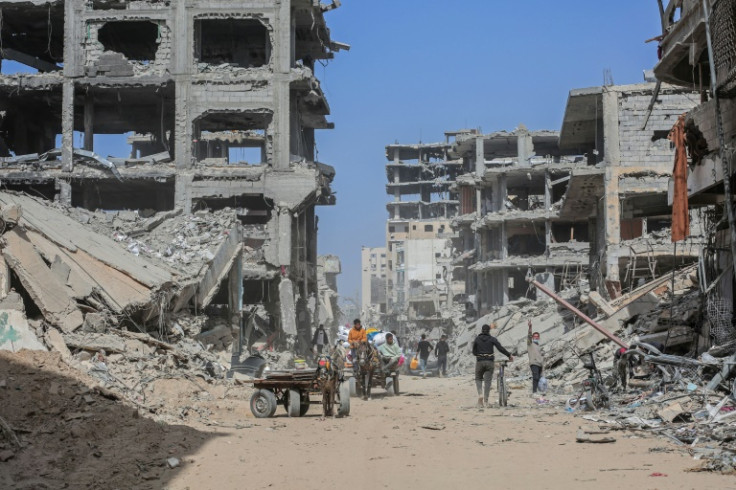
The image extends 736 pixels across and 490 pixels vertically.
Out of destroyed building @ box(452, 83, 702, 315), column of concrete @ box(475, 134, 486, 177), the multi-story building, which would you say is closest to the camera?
destroyed building @ box(452, 83, 702, 315)

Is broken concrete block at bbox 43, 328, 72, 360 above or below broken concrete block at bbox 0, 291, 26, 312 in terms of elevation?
below

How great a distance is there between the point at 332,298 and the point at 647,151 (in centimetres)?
4083

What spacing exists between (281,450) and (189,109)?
32.0 m

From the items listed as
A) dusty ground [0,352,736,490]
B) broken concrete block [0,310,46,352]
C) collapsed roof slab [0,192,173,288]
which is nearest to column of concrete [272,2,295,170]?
collapsed roof slab [0,192,173,288]

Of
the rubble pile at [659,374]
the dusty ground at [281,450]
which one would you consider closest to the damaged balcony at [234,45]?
the rubble pile at [659,374]

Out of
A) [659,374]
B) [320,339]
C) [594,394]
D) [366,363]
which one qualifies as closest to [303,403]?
[366,363]

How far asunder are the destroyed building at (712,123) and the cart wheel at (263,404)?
774 centimetres

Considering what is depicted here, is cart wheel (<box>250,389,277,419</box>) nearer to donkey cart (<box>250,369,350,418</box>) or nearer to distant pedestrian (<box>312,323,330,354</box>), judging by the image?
donkey cart (<box>250,369,350,418</box>)

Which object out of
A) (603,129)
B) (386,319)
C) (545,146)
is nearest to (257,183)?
(603,129)

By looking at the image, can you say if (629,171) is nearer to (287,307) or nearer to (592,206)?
(592,206)

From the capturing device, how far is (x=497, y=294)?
58250mm

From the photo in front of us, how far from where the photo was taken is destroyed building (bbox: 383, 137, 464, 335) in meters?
87.6

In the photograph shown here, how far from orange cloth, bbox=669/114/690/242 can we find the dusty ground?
4.27 m

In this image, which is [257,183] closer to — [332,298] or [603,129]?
[603,129]
